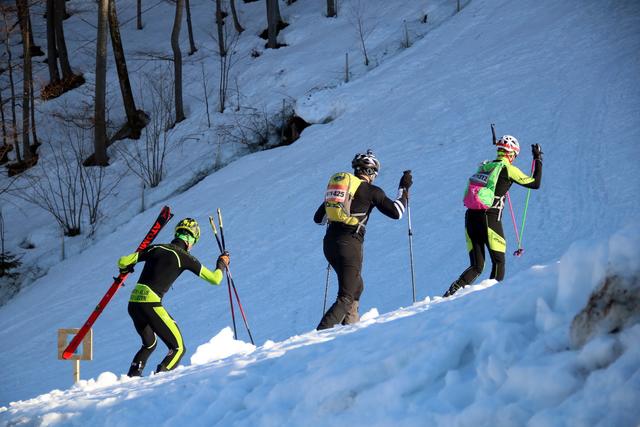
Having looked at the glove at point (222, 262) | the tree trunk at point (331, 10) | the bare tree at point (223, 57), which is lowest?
the bare tree at point (223, 57)

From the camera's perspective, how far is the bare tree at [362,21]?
25.7 metres

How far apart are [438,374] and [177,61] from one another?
23.1m

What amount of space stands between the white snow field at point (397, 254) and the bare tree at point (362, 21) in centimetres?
37

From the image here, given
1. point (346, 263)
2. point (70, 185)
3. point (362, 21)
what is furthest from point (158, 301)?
point (362, 21)

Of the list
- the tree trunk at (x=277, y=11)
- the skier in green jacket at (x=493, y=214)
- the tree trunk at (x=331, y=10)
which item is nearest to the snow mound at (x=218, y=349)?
the skier in green jacket at (x=493, y=214)

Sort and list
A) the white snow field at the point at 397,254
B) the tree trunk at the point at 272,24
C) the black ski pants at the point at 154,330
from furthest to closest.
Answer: the tree trunk at the point at 272,24, the black ski pants at the point at 154,330, the white snow field at the point at 397,254

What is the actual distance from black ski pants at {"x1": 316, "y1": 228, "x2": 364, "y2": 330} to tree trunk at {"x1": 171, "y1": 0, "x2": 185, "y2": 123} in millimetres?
19845

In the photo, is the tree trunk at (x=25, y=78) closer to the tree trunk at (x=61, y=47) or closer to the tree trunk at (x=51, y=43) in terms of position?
the tree trunk at (x=51, y=43)

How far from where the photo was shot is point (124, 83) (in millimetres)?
25531

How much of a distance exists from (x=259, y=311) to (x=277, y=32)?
2124 centimetres

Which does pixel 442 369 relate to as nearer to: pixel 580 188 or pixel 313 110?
pixel 580 188

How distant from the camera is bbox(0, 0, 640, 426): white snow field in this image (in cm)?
381

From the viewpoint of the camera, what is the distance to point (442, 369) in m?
4.14

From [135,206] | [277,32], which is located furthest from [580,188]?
[277,32]
